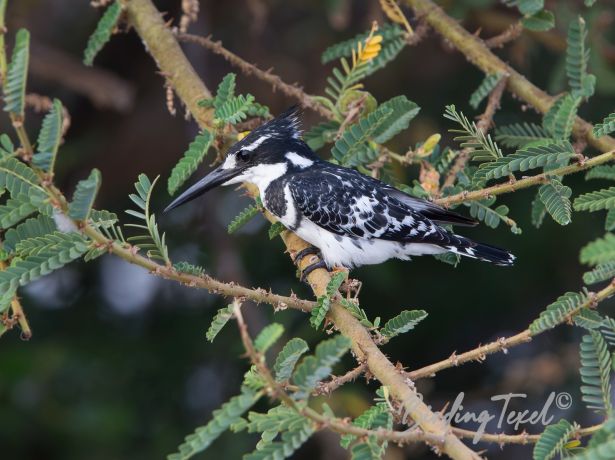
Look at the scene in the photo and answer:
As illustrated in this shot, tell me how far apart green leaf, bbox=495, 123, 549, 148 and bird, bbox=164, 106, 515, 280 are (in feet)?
1.14

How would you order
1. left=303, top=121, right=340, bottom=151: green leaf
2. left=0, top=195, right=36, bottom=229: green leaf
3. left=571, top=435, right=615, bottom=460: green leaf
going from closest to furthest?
left=571, top=435, right=615, bottom=460: green leaf
left=0, top=195, right=36, bottom=229: green leaf
left=303, top=121, right=340, bottom=151: green leaf

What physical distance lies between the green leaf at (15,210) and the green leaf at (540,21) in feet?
7.36

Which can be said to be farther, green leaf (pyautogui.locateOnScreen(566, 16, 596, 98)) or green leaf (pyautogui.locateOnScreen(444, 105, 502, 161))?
green leaf (pyautogui.locateOnScreen(566, 16, 596, 98))

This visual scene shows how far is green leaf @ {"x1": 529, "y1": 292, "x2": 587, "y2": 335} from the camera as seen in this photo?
6.64 ft

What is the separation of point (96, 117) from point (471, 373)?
2915 mm

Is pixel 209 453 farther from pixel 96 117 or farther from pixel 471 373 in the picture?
pixel 96 117

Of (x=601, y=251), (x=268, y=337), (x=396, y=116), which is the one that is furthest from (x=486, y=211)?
(x=268, y=337)

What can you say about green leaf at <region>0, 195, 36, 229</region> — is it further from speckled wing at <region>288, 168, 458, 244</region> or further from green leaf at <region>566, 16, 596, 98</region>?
green leaf at <region>566, 16, 596, 98</region>

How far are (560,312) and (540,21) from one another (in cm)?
180

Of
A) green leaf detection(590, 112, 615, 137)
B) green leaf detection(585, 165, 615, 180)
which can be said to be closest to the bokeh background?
green leaf detection(585, 165, 615, 180)

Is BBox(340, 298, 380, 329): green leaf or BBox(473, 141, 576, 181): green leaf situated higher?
BBox(473, 141, 576, 181): green leaf

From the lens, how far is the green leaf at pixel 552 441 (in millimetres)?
1908

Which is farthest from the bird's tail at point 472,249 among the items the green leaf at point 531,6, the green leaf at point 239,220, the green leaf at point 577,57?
the green leaf at point 531,6

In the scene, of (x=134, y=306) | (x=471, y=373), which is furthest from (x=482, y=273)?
(x=134, y=306)
